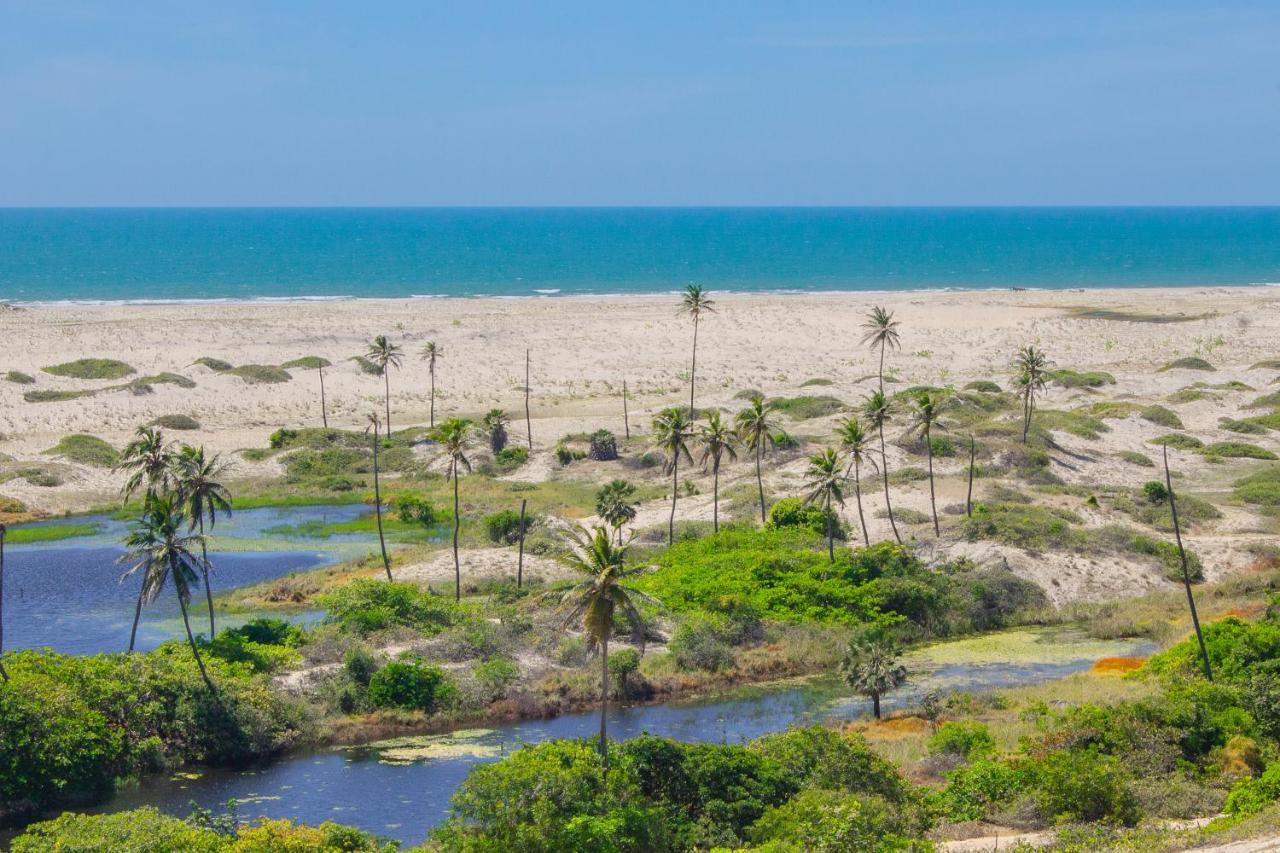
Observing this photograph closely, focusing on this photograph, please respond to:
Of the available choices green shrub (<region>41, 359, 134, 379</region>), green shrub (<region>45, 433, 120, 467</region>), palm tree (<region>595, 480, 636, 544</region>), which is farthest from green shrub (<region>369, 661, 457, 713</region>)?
green shrub (<region>41, 359, 134, 379</region>)

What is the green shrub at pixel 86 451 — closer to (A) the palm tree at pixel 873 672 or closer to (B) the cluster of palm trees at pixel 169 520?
(B) the cluster of palm trees at pixel 169 520

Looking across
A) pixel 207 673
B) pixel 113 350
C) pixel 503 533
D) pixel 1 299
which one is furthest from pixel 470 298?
pixel 207 673

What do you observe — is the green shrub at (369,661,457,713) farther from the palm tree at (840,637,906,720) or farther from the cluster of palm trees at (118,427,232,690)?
the palm tree at (840,637,906,720)

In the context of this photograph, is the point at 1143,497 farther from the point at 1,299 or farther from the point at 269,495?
the point at 1,299

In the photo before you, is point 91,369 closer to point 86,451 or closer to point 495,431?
point 86,451

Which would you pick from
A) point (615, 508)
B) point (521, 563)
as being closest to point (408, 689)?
point (521, 563)

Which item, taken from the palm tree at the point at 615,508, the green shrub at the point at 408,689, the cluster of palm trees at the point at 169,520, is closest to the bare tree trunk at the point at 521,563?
the palm tree at the point at 615,508
